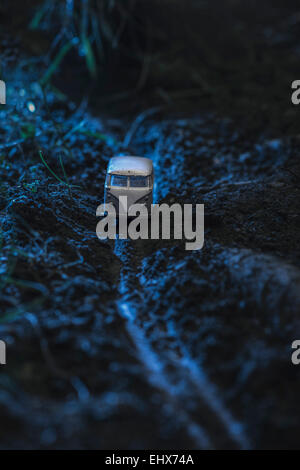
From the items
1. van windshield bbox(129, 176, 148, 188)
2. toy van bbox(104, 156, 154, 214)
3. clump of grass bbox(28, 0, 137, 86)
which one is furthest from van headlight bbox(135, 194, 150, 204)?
clump of grass bbox(28, 0, 137, 86)

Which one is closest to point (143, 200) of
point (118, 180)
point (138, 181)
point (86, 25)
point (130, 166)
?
point (138, 181)

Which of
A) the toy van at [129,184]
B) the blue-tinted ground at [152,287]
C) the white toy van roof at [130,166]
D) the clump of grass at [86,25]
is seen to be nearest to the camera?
the blue-tinted ground at [152,287]

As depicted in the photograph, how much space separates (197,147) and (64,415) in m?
5.68

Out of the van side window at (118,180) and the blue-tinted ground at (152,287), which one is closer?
the blue-tinted ground at (152,287)

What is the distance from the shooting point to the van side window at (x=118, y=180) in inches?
243

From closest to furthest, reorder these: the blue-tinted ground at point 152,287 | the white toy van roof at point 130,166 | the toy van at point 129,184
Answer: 1. the blue-tinted ground at point 152,287
2. the toy van at point 129,184
3. the white toy van roof at point 130,166

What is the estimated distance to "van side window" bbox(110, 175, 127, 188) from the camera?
6.17m

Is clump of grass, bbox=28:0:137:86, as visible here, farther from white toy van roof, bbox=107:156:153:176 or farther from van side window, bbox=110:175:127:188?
van side window, bbox=110:175:127:188

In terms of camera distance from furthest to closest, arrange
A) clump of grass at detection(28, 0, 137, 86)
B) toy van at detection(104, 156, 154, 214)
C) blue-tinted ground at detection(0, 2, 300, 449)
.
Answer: clump of grass at detection(28, 0, 137, 86)
toy van at detection(104, 156, 154, 214)
blue-tinted ground at detection(0, 2, 300, 449)

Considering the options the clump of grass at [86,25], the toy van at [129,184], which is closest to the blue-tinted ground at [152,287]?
the toy van at [129,184]

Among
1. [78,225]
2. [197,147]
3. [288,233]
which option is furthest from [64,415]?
[197,147]

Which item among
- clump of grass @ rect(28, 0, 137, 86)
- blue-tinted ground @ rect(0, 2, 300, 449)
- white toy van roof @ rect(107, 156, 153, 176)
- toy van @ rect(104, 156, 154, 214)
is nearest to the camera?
blue-tinted ground @ rect(0, 2, 300, 449)

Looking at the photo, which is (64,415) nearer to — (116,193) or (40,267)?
(40,267)

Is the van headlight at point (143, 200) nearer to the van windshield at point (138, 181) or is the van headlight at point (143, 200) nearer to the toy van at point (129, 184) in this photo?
the toy van at point (129, 184)
